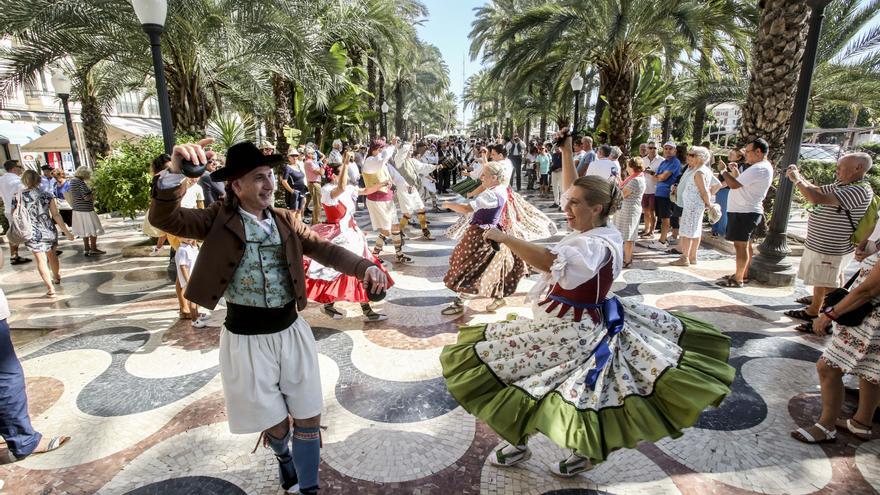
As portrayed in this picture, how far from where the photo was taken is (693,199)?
22.4 feet

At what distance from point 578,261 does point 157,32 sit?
5.08 m

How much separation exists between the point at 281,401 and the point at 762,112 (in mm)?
9344

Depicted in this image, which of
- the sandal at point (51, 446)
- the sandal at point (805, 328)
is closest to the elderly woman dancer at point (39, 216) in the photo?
the sandal at point (51, 446)

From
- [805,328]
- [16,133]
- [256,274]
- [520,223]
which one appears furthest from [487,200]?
[16,133]

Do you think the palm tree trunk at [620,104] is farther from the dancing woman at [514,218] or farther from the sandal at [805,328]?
the sandal at [805,328]

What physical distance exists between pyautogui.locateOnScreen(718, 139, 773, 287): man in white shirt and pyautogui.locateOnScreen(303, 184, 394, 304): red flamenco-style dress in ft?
15.8

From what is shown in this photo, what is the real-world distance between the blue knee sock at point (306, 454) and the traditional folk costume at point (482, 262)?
281cm

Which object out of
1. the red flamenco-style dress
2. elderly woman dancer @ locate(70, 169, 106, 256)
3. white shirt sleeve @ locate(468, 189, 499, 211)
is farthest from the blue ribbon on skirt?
elderly woman dancer @ locate(70, 169, 106, 256)

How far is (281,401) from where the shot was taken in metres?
2.35

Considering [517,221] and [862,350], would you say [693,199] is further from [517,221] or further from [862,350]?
[862,350]

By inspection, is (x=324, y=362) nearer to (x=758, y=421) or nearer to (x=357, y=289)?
(x=357, y=289)

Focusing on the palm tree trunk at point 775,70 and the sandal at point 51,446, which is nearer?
the sandal at point 51,446

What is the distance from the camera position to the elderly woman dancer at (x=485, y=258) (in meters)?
4.88

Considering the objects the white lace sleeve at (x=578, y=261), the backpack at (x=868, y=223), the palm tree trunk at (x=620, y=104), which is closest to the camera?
the white lace sleeve at (x=578, y=261)
